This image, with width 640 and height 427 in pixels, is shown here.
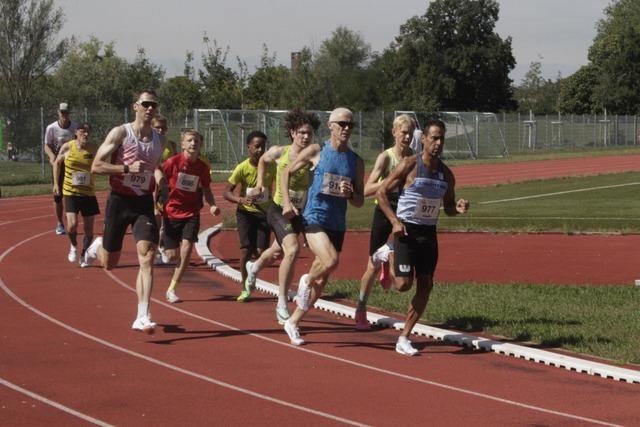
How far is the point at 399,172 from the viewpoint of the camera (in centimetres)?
970

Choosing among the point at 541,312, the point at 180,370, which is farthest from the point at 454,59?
the point at 180,370

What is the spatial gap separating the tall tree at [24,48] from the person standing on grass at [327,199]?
51.6 metres

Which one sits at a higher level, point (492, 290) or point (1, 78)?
point (1, 78)

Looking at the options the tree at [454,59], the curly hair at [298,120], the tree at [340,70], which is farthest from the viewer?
the tree at [454,59]

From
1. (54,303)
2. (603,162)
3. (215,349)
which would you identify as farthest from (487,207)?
(603,162)

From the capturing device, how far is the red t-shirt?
12844mm

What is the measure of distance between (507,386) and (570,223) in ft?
45.4

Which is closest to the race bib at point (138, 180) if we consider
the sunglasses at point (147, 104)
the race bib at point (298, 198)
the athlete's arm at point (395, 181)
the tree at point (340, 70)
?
the sunglasses at point (147, 104)

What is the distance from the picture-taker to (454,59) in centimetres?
9550

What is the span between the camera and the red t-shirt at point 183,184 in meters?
12.8

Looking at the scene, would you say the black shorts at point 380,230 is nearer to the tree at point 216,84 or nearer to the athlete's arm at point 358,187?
the athlete's arm at point 358,187

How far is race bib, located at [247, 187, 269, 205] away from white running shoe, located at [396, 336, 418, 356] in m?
2.68

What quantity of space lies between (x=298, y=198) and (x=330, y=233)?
73 centimetres

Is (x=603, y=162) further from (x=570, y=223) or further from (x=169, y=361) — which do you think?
(x=169, y=361)
